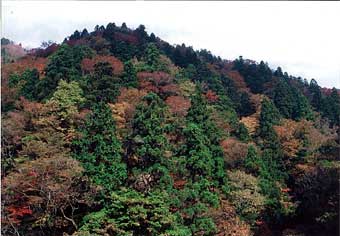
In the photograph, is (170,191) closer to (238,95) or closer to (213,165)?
(213,165)

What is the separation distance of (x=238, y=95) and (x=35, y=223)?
34.1m

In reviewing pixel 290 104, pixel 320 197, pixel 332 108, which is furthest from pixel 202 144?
pixel 332 108

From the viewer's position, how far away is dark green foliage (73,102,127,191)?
2631 centimetres

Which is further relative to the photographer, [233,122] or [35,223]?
[233,122]

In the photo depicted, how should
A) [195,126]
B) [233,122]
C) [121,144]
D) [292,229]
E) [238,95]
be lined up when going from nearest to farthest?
1. [121,144]
2. [195,126]
3. [292,229]
4. [233,122]
5. [238,95]

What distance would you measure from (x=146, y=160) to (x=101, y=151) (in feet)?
7.78

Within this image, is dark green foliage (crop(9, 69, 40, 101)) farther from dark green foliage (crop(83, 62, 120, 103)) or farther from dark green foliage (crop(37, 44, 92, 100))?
dark green foliage (crop(83, 62, 120, 103))

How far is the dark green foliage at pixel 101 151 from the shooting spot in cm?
2631

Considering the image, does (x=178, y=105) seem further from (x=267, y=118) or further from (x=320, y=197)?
(x=320, y=197)

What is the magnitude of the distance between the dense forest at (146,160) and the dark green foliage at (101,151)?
0.19ft

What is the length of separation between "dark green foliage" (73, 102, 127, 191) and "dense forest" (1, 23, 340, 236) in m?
0.06

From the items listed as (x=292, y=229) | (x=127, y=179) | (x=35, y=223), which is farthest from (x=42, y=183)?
(x=292, y=229)

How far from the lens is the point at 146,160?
27375 mm

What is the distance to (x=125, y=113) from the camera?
35125 millimetres
